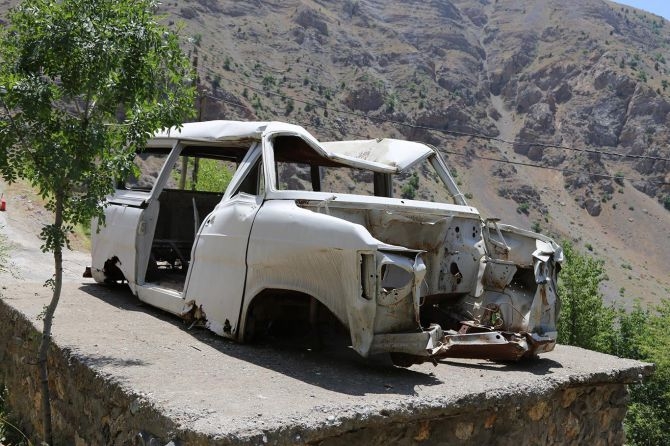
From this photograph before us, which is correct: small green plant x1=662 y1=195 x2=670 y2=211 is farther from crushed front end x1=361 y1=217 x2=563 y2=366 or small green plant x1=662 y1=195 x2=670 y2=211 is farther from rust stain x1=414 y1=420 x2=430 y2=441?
rust stain x1=414 y1=420 x2=430 y2=441

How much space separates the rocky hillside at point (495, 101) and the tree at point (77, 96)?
2725 inches

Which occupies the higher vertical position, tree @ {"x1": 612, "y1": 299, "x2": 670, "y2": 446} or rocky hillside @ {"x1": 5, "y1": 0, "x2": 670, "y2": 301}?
rocky hillside @ {"x1": 5, "y1": 0, "x2": 670, "y2": 301}

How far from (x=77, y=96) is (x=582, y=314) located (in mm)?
29749

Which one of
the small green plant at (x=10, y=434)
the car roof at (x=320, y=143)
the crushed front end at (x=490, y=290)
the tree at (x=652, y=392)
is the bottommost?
the tree at (x=652, y=392)

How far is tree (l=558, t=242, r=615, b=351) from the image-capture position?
3106 cm

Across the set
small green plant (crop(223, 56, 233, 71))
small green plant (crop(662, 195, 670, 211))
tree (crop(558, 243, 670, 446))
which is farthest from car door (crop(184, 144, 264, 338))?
small green plant (crop(662, 195, 670, 211))

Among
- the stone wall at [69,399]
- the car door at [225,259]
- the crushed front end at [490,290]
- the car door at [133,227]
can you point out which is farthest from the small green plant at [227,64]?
the crushed front end at [490,290]

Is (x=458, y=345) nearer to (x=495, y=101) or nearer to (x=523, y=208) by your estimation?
(x=523, y=208)

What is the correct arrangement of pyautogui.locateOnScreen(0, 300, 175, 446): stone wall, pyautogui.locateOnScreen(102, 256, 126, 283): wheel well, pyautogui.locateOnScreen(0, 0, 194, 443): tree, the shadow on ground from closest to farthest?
pyautogui.locateOnScreen(0, 300, 175, 446): stone wall → the shadow on ground → pyautogui.locateOnScreen(0, 0, 194, 443): tree → pyautogui.locateOnScreen(102, 256, 126, 283): wheel well

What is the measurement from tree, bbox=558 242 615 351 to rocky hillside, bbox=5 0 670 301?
47.8 m

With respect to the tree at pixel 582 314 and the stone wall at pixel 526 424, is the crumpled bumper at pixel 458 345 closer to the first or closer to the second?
the stone wall at pixel 526 424

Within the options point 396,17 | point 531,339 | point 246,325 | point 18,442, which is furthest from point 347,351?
point 396,17

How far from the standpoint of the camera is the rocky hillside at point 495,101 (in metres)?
89.5

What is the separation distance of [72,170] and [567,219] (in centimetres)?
9875
